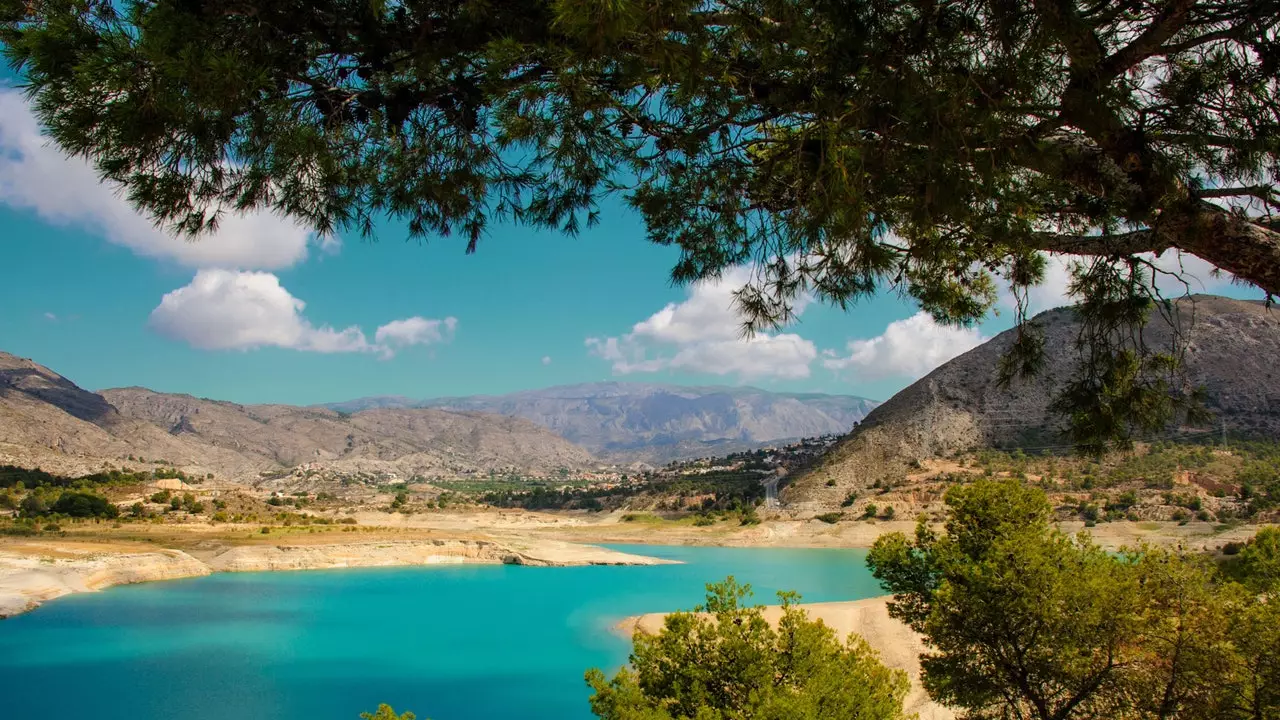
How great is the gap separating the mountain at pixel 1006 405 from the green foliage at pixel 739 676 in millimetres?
42043

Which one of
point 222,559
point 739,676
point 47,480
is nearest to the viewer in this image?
point 739,676

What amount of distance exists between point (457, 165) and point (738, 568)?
3532cm

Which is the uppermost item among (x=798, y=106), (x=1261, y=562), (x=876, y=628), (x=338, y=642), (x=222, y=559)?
(x=798, y=106)

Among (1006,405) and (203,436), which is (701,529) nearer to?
(1006,405)

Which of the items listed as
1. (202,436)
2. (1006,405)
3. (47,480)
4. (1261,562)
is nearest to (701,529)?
(1006,405)

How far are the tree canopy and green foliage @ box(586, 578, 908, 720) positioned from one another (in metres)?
3.79

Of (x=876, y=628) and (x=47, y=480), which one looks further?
(x=47, y=480)

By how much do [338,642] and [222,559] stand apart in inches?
631

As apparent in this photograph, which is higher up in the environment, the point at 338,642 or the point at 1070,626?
the point at 1070,626

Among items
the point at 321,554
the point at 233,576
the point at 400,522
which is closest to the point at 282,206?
the point at 233,576

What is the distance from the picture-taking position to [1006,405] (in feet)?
181

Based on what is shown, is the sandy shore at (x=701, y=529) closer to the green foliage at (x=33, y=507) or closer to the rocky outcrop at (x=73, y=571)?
the rocky outcrop at (x=73, y=571)

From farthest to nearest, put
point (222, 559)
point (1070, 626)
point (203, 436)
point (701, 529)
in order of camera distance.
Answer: point (203, 436)
point (701, 529)
point (222, 559)
point (1070, 626)

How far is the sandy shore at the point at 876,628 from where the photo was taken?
16.4 m
